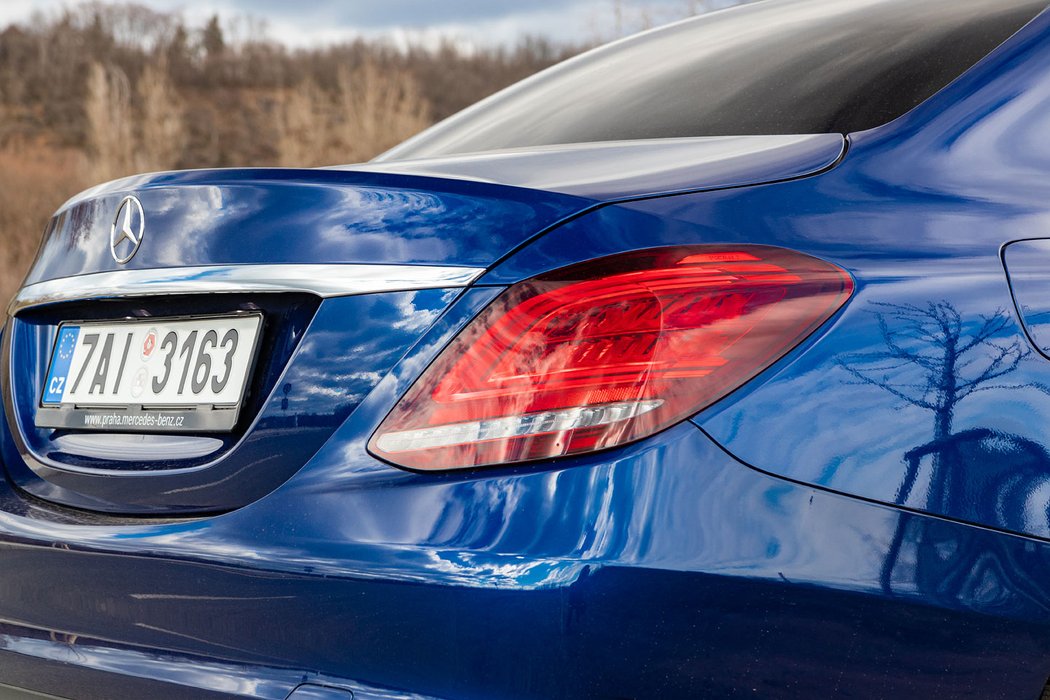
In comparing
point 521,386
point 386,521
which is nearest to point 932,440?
point 521,386

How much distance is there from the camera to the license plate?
1.33m

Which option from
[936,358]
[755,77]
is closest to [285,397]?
[936,358]

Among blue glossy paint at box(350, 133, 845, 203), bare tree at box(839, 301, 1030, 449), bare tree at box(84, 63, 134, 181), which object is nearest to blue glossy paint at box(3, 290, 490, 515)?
blue glossy paint at box(350, 133, 845, 203)

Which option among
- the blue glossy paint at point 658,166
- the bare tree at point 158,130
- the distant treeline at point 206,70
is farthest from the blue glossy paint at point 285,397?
the distant treeline at point 206,70

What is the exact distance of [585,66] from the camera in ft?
8.00

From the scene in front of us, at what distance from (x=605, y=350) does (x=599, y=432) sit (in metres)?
0.09

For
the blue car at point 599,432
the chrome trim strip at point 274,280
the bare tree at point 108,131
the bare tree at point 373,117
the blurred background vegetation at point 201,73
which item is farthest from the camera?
the blurred background vegetation at point 201,73

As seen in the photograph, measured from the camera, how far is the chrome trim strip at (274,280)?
1.19m

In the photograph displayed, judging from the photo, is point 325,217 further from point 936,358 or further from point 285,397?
point 936,358

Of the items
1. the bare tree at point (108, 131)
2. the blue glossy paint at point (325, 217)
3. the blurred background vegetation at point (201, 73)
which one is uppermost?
the blurred background vegetation at point (201, 73)

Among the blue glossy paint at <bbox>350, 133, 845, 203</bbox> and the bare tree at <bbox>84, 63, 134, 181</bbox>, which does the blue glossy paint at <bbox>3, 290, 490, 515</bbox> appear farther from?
the bare tree at <bbox>84, 63, 134, 181</bbox>

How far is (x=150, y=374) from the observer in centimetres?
144

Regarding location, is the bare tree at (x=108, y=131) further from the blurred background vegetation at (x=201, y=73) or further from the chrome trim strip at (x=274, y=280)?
the chrome trim strip at (x=274, y=280)

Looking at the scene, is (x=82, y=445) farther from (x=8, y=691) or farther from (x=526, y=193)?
(x=526, y=193)
